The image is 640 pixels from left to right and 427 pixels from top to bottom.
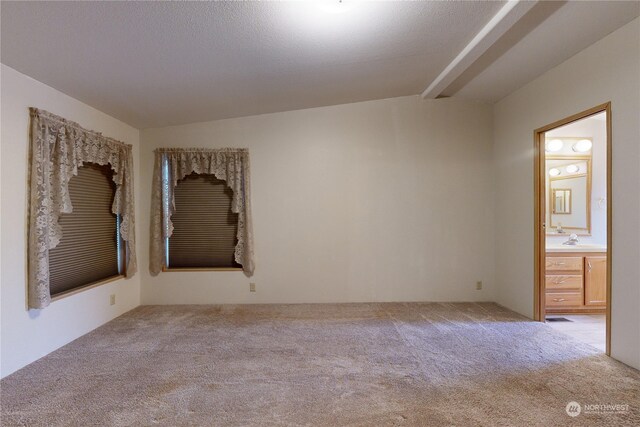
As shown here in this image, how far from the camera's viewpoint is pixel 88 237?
3555mm

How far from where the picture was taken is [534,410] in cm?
203

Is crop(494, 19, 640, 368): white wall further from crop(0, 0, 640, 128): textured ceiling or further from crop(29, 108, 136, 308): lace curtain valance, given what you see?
crop(29, 108, 136, 308): lace curtain valance

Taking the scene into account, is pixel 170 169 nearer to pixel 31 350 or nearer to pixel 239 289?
pixel 239 289

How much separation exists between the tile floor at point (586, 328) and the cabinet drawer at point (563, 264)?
580 millimetres

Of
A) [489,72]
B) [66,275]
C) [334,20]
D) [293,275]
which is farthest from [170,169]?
[489,72]

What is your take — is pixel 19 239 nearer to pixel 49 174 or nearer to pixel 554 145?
pixel 49 174

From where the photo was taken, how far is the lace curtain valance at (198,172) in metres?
4.30

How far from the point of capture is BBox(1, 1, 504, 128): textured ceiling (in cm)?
205

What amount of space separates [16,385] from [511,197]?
515 cm

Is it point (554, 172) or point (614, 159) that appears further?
point (554, 172)

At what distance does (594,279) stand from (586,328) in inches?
32.3

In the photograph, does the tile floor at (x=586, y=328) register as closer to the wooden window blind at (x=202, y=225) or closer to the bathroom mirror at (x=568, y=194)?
the bathroom mirror at (x=568, y=194)

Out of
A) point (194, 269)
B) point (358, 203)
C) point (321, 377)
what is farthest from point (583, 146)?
point (194, 269)

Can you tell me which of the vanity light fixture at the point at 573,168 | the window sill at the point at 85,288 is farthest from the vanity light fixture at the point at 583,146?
the window sill at the point at 85,288
